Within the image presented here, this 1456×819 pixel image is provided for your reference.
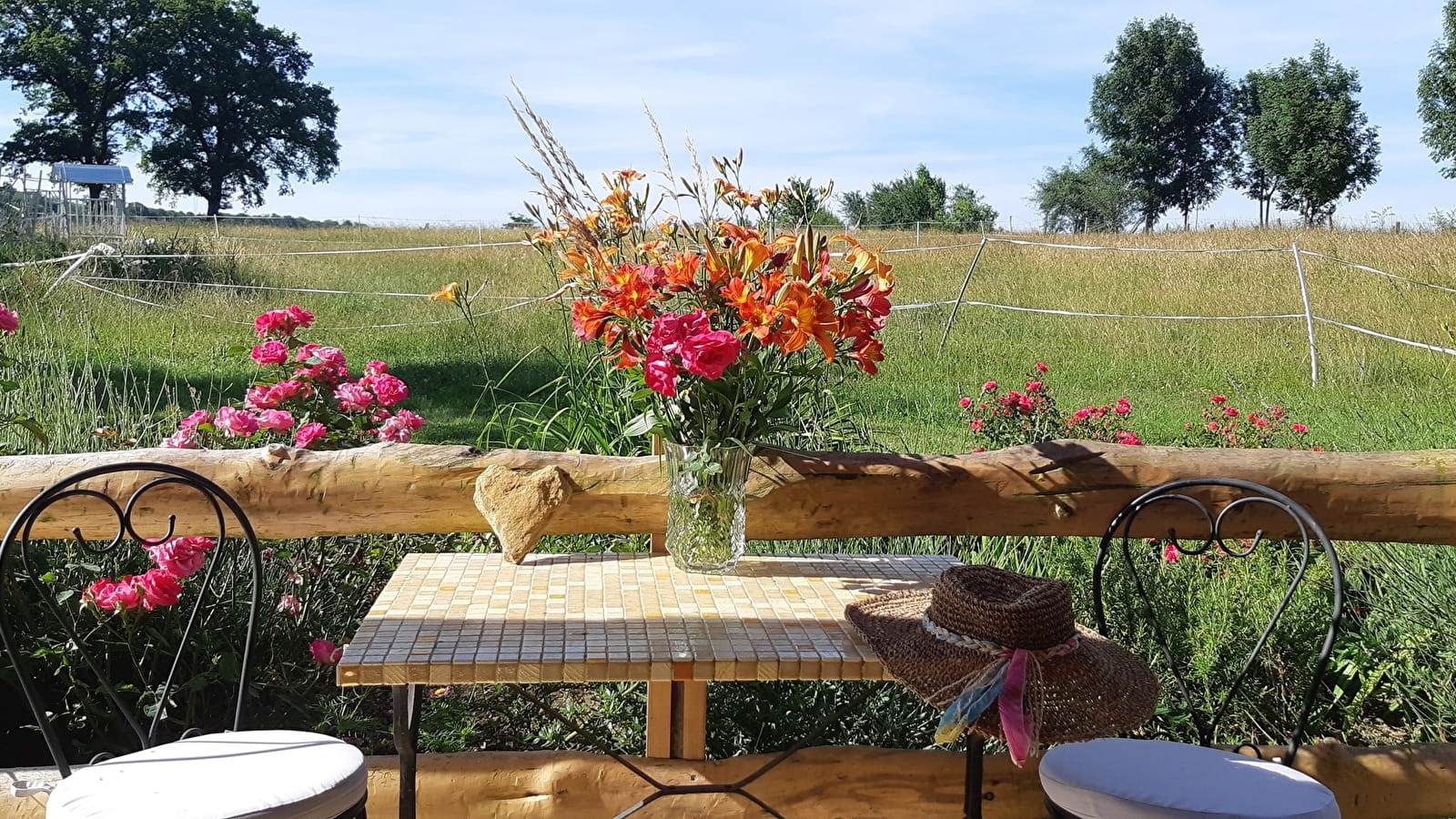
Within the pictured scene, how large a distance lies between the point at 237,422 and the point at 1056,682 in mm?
1976

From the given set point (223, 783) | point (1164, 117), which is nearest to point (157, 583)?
point (223, 783)

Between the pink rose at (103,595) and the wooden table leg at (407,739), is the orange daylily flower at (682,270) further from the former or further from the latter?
the pink rose at (103,595)

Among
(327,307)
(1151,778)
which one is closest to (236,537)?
(1151,778)

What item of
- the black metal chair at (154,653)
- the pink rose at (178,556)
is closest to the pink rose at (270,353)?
the black metal chair at (154,653)

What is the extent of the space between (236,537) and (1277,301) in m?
10.1

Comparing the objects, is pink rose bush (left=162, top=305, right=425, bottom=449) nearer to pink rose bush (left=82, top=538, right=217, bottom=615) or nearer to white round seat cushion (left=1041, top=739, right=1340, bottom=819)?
pink rose bush (left=82, top=538, right=217, bottom=615)

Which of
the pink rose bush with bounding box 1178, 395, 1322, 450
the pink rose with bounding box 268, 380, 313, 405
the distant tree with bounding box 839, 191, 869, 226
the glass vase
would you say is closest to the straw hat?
the glass vase

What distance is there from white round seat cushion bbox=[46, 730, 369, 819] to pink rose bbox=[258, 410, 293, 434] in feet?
3.81

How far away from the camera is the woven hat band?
154 centimetres

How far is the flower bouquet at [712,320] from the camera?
5.62 ft

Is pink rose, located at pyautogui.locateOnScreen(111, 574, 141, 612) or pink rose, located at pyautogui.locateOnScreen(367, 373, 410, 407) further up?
pink rose, located at pyautogui.locateOnScreen(367, 373, 410, 407)

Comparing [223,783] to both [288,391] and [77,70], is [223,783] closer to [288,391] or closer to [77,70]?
[288,391]

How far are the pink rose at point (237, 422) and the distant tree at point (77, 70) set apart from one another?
1703 inches

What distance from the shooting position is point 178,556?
7.68ft
